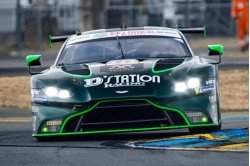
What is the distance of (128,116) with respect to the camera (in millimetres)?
10812

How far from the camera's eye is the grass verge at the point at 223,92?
59.9 ft

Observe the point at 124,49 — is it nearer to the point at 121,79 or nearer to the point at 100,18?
the point at 121,79

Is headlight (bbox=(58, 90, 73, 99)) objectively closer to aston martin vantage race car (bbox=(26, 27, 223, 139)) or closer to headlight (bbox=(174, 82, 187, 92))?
aston martin vantage race car (bbox=(26, 27, 223, 139))

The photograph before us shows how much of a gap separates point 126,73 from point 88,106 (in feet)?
1.80

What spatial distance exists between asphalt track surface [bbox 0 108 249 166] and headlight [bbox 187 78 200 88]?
76 cm

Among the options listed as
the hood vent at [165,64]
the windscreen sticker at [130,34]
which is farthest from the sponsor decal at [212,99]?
the windscreen sticker at [130,34]

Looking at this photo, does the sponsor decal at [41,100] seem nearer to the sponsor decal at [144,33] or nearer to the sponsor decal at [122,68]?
the sponsor decal at [122,68]

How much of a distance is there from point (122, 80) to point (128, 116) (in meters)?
0.38

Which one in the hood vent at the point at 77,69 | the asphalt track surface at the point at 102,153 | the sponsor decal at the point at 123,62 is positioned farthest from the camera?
the sponsor decal at the point at 123,62

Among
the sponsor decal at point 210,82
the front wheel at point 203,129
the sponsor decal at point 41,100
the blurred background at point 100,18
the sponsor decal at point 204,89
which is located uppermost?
the sponsor decal at point 210,82

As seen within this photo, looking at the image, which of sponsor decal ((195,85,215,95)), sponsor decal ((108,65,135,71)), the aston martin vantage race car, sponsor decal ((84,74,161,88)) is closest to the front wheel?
the aston martin vantage race car

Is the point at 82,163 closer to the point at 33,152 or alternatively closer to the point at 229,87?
the point at 33,152

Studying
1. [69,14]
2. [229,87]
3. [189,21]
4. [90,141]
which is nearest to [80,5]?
[69,14]

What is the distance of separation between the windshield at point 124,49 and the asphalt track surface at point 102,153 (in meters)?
0.92
